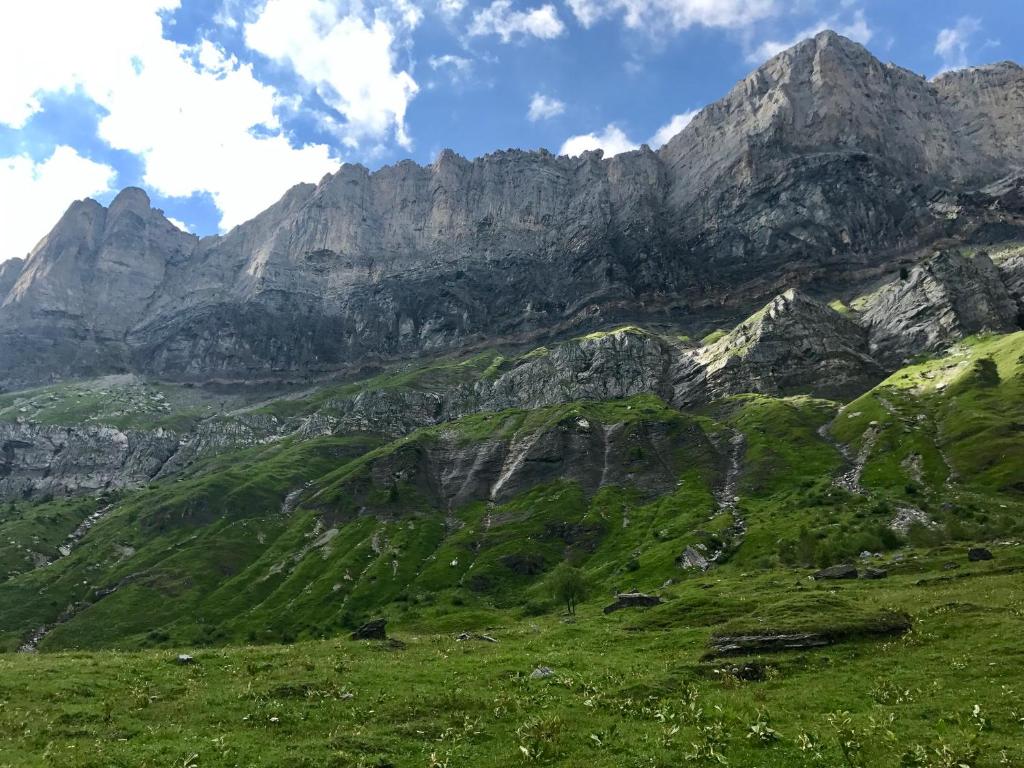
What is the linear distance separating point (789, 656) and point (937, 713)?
472 inches

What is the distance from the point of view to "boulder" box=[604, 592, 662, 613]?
75094 mm

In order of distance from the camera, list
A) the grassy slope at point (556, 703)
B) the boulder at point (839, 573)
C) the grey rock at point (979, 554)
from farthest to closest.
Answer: the boulder at point (839, 573), the grey rock at point (979, 554), the grassy slope at point (556, 703)

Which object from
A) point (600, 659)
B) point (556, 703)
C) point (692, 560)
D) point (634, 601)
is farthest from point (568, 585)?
point (556, 703)

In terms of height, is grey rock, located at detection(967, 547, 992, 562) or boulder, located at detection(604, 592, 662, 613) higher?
grey rock, located at detection(967, 547, 992, 562)

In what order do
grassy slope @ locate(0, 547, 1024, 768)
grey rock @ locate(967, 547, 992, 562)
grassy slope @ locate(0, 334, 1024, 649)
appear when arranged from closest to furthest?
grassy slope @ locate(0, 547, 1024, 768) < grey rock @ locate(967, 547, 992, 562) < grassy slope @ locate(0, 334, 1024, 649)

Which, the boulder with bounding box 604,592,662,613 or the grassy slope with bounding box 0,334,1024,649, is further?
the grassy slope with bounding box 0,334,1024,649

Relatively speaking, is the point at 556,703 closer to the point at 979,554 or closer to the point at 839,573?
the point at 839,573

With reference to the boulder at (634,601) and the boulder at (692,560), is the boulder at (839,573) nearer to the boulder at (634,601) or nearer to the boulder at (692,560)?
the boulder at (634,601)

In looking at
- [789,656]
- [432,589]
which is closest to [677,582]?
[432,589]

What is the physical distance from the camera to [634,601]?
7700 cm

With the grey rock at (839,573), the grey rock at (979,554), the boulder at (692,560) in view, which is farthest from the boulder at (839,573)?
the boulder at (692,560)

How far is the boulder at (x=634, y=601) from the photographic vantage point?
246 ft

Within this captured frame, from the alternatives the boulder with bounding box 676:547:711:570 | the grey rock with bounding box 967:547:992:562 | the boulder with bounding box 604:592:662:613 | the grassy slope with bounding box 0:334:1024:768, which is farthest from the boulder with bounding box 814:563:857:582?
the boulder with bounding box 676:547:711:570

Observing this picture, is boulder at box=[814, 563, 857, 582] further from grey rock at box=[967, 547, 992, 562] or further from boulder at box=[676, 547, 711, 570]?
boulder at box=[676, 547, 711, 570]
